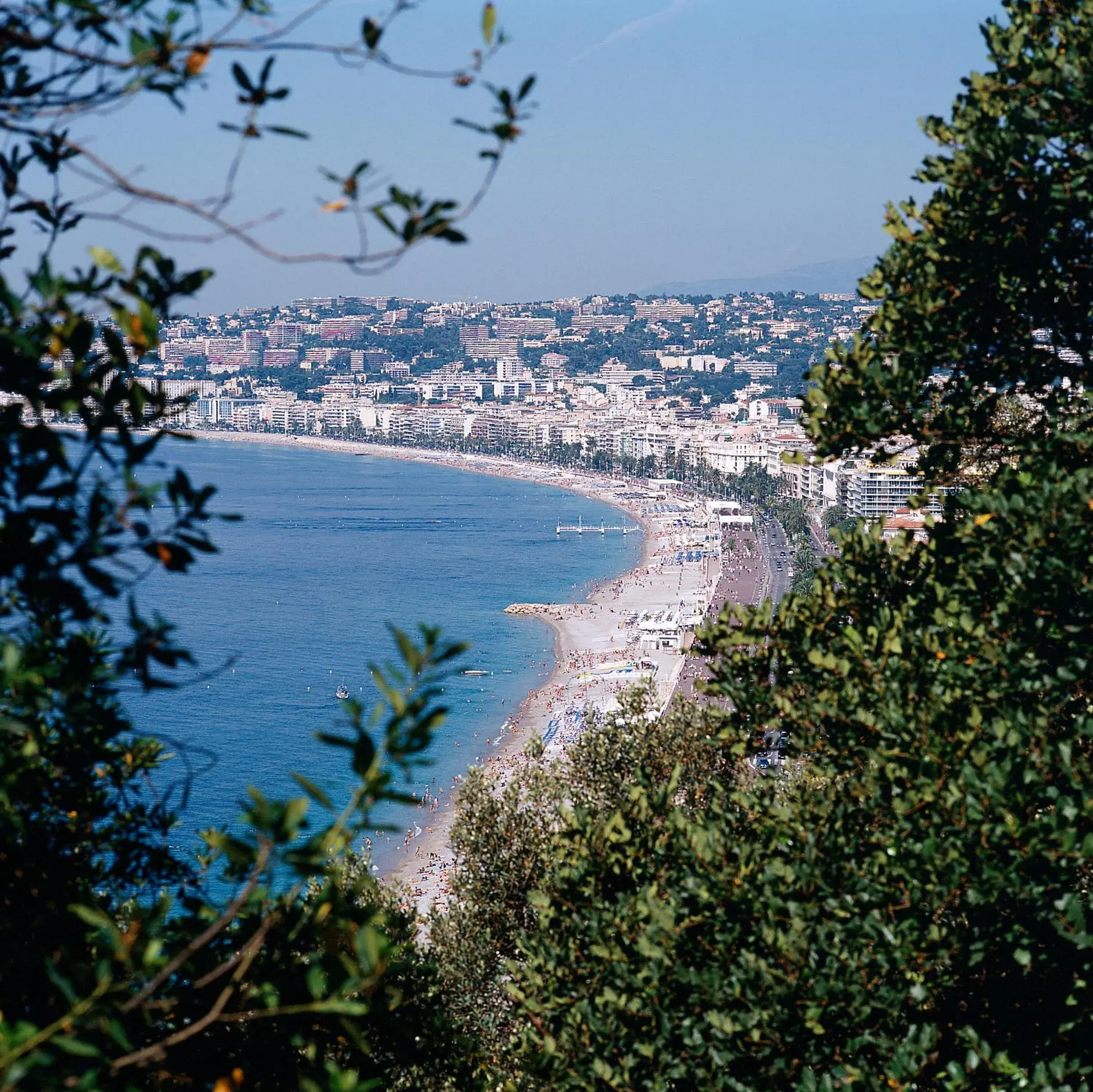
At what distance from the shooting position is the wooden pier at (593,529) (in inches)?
2621

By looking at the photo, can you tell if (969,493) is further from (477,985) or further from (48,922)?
(477,985)

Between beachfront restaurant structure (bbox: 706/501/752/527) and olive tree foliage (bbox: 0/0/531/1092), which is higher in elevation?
olive tree foliage (bbox: 0/0/531/1092)

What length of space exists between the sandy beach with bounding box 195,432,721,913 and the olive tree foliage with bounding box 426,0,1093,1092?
6.44 feet

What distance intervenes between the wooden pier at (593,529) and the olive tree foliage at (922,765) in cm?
6105

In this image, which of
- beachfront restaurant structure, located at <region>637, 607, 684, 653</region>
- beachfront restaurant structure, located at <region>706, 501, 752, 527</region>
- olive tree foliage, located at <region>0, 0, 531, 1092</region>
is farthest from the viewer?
beachfront restaurant structure, located at <region>706, 501, 752, 527</region>

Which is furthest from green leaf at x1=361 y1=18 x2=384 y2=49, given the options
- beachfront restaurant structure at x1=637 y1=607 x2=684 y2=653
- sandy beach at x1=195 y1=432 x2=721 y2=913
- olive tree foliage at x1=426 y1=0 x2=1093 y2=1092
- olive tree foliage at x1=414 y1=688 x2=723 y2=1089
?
beachfront restaurant structure at x1=637 y1=607 x2=684 y2=653

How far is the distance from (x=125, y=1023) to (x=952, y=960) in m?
2.44

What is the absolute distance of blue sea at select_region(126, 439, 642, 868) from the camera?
26609 mm

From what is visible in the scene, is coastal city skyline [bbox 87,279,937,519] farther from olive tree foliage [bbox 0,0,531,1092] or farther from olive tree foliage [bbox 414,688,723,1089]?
olive tree foliage [bbox 0,0,531,1092]

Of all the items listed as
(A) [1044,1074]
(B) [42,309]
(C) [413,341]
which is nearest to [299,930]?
(B) [42,309]

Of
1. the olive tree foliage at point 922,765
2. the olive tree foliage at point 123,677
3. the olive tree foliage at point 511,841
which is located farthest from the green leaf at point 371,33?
the olive tree foliage at point 511,841

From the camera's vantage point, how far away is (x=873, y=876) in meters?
3.62

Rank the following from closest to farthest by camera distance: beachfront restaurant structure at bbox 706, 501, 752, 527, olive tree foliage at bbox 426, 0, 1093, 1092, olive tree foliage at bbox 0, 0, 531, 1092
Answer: olive tree foliage at bbox 0, 0, 531, 1092
olive tree foliage at bbox 426, 0, 1093, 1092
beachfront restaurant structure at bbox 706, 501, 752, 527

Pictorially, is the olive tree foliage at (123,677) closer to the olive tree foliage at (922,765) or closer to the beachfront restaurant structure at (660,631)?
the olive tree foliage at (922,765)
